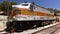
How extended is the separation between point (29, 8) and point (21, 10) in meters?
1.50

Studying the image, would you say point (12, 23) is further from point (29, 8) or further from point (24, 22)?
point (29, 8)

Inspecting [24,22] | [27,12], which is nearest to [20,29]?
[24,22]

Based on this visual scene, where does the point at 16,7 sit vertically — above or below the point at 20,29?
above

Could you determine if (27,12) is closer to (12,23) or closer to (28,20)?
(28,20)

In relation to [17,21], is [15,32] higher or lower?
lower

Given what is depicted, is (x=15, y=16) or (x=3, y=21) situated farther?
(x=3, y=21)

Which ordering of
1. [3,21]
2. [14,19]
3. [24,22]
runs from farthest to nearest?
[3,21], [24,22], [14,19]

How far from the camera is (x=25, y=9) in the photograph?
16625 mm

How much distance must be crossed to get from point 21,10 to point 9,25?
1.94 metres

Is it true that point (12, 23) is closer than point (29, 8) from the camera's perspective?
Yes

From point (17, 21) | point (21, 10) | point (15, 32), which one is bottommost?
point (15, 32)

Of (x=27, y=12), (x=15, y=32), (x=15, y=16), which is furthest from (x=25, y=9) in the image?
(x=15, y=32)

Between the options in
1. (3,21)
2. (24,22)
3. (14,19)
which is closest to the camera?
(14,19)

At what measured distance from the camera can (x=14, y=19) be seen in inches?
605
